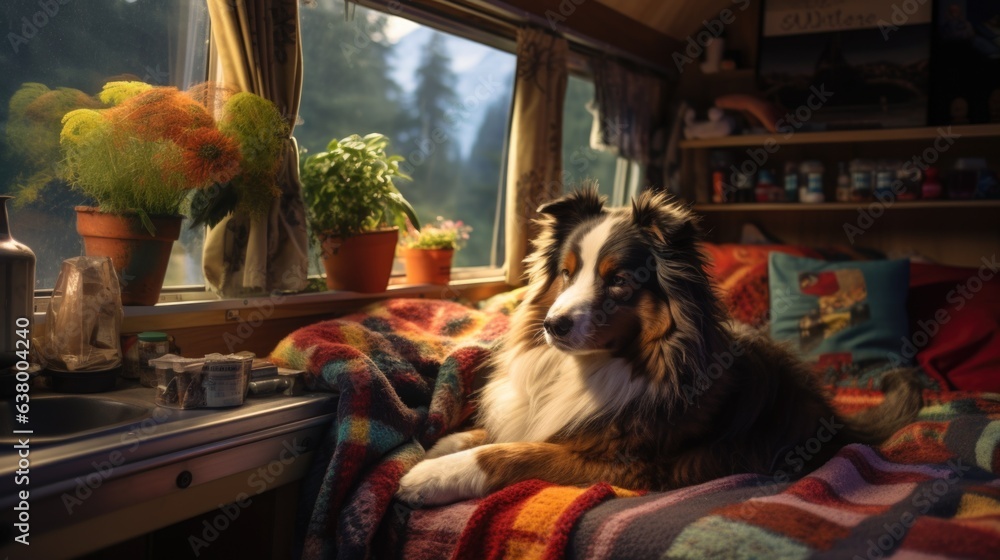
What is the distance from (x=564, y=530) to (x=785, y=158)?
10.8 ft

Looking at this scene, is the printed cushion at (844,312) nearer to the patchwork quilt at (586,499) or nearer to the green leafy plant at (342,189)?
the patchwork quilt at (586,499)

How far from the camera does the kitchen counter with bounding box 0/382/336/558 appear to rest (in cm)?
120

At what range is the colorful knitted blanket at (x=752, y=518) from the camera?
4.10ft

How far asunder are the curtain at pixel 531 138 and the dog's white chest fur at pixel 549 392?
4.66 ft

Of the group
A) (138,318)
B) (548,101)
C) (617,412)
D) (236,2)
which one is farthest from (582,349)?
(548,101)

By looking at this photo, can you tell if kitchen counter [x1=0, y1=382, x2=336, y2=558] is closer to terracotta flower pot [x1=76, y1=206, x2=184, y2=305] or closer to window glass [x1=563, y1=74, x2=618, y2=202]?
terracotta flower pot [x1=76, y1=206, x2=184, y2=305]

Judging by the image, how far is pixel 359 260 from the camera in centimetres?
257

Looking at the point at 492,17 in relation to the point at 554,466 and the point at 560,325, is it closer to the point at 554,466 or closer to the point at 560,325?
the point at 560,325

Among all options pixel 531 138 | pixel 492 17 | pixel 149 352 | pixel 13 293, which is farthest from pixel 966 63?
pixel 13 293

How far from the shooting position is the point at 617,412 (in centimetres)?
175

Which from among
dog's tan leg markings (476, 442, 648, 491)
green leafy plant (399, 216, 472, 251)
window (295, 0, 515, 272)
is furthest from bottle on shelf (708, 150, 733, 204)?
dog's tan leg markings (476, 442, 648, 491)

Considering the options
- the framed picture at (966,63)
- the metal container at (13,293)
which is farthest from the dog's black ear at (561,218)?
the framed picture at (966,63)

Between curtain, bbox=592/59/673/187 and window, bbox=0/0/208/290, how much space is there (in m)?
2.12

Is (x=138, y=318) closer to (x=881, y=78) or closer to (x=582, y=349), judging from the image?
(x=582, y=349)
